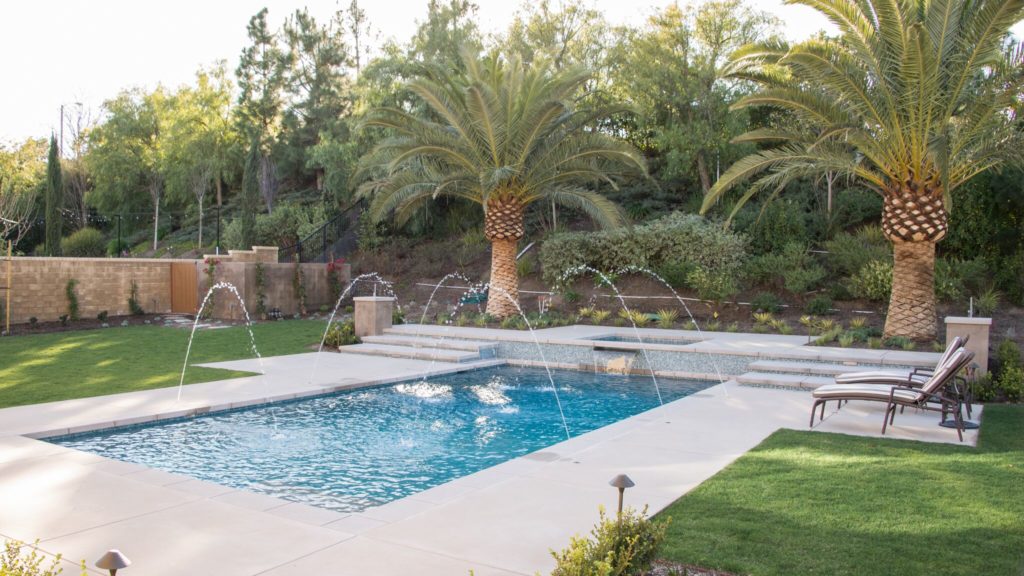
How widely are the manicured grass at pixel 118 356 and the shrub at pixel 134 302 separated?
7.34 ft

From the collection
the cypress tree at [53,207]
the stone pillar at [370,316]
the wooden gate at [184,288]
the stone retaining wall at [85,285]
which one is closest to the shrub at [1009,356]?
the stone pillar at [370,316]

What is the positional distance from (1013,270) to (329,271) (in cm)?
1876

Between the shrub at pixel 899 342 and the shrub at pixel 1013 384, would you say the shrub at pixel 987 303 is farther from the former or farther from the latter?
the shrub at pixel 1013 384

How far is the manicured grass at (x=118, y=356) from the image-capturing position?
1046 cm

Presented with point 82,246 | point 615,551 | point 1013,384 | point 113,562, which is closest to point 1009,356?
point 1013,384

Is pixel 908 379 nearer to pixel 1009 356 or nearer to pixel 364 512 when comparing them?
pixel 1009 356

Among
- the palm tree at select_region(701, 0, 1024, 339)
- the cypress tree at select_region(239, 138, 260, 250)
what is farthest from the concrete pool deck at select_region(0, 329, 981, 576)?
the cypress tree at select_region(239, 138, 260, 250)

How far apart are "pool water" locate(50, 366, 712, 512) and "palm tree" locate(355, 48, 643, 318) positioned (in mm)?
6481

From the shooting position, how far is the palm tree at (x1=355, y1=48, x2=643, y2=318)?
54.1 ft

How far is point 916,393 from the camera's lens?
812 cm

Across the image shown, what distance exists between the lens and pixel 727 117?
22.5m

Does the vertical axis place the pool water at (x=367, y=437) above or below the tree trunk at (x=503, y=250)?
below

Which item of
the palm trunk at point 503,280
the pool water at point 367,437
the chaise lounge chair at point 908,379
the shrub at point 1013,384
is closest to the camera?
the pool water at point 367,437

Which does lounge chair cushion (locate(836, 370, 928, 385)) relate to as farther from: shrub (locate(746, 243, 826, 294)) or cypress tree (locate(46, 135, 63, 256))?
cypress tree (locate(46, 135, 63, 256))
